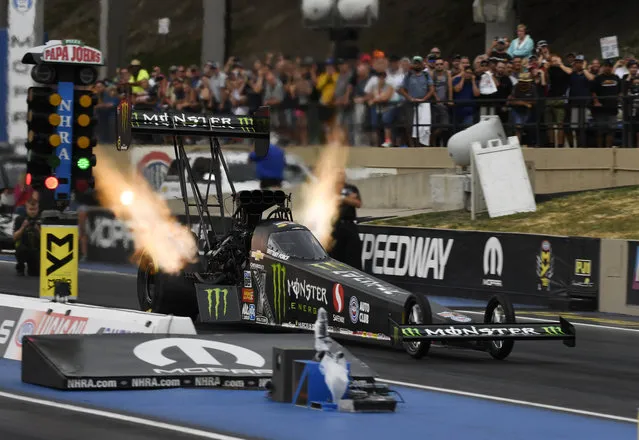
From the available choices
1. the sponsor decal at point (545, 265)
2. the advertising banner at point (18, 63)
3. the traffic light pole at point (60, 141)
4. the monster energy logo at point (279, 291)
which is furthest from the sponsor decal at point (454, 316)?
the advertising banner at point (18, 63)

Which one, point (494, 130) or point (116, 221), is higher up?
point (494, 130)

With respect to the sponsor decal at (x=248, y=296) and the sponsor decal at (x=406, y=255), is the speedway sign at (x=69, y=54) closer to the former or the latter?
the sponsor decal at (x=248, y=296)

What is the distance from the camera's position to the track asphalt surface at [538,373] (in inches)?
519

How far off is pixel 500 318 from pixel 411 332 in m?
1.62

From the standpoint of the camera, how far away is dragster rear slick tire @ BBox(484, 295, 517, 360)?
52.9 ft

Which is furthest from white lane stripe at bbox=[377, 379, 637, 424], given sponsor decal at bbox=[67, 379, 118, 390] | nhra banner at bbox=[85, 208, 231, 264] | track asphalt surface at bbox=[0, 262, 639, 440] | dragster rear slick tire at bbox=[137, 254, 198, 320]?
nhra banner at bbox=[85, 208, 231, 264]

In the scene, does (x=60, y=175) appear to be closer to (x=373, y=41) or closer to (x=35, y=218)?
(x=35, y=218)

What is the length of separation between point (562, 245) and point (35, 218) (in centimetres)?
947

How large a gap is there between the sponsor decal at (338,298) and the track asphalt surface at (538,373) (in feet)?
1.80

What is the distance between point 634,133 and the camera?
27719mm

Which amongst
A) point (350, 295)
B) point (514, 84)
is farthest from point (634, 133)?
point (350, 295)

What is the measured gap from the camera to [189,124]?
19.4 metres

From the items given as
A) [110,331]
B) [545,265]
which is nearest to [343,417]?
[110,331]

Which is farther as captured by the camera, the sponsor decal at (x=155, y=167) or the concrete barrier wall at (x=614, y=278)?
the sponsor decal at (x=155, y=167)
